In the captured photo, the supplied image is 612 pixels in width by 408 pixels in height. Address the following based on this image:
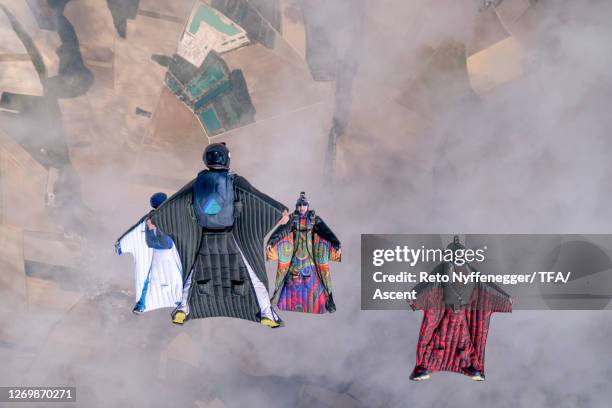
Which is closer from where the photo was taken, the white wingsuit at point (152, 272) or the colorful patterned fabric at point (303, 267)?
the colorful patterned fabric at point (303, 267)

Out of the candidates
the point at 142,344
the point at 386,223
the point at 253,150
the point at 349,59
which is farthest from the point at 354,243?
the point at 142,344

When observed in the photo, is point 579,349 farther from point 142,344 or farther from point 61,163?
point 61,163

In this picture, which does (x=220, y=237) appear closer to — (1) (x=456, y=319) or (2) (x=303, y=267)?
(2) (x=303, y=267)

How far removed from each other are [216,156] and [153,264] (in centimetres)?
101

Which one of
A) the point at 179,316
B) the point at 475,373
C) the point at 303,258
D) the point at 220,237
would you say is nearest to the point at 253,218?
the point at 220,237

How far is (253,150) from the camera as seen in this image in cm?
381

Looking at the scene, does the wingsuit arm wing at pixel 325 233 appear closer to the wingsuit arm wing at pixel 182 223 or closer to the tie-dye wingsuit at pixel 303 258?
the tie-dye wingsuit at pixel 303 258

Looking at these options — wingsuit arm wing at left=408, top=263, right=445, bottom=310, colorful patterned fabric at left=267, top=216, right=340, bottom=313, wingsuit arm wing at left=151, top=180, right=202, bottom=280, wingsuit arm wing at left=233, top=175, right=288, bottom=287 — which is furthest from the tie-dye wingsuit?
wingsuit arm wing at left=408, top=263, right=445, bottom=310

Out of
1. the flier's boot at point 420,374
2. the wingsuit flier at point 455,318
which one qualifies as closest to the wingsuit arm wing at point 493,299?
the wingsuit flier at point 455,318

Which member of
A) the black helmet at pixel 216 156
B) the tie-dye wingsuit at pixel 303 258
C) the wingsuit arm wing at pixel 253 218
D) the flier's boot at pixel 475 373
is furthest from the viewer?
the flier's boot at pixel 475 373

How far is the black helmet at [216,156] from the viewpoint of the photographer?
2.84 m

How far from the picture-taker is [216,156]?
2842 mm

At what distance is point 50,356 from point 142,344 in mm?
810

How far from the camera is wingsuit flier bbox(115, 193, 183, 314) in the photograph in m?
3.23
